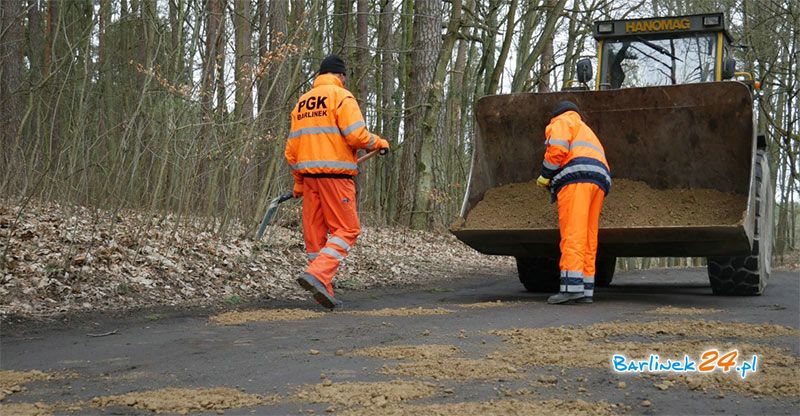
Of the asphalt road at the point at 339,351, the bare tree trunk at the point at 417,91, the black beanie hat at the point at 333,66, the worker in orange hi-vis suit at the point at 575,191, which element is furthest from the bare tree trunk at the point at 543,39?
the black beanie hat at the point at 333,66

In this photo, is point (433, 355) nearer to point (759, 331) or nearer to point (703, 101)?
point (759, 331)

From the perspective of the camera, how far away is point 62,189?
8.95 m

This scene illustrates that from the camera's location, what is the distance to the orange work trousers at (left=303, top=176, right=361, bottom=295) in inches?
288

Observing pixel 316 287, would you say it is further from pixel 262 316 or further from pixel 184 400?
pixel 184 400

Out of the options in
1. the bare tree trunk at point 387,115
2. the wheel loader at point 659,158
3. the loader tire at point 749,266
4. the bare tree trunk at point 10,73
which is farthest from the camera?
the bare tree trunk at point 387,115

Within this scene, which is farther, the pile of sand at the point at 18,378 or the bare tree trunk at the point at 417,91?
the bare tree trunk at the point at 417,91

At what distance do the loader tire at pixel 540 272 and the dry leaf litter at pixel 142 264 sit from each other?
157 cm

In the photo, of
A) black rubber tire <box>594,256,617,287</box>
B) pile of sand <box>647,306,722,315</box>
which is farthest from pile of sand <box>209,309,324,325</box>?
black rubber tire <box>594,256,617,287</box>

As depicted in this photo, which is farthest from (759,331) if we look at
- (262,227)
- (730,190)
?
(262,227)

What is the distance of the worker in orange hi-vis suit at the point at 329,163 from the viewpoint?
24.0 feet

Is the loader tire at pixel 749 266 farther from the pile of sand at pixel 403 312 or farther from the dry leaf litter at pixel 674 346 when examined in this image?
the pile of sand at pixel 403 312

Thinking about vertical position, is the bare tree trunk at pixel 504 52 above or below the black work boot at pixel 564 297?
above

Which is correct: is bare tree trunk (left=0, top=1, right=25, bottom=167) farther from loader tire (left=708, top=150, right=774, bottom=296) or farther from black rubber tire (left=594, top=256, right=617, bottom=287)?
loader tire (left=708, top=150, right=774, bottom=296)

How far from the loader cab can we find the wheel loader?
0.04m
